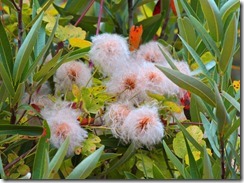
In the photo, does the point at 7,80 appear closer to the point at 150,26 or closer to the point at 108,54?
the point at 108,54

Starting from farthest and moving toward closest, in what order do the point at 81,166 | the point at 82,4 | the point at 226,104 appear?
1. the point at 82,4
2. the point at 226,104
3. the point at 81,166

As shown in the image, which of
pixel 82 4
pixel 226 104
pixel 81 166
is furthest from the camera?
pixel 82 4

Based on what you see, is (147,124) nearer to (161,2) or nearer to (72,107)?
(72,107)

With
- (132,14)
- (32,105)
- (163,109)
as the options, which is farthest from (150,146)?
(132,14)

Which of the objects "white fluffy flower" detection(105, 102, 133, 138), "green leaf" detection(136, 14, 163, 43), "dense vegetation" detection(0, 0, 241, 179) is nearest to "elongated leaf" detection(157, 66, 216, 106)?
"dense vegetation" detection(0, 0, 241, 179)

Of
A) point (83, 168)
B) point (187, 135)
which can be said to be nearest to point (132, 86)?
point (187, 135)

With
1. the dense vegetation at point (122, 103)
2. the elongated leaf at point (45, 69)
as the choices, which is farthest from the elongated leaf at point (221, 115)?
the elongated leaf at point (45, 69)

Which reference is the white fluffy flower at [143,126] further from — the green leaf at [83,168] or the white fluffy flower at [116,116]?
the green leaf at [83,168]

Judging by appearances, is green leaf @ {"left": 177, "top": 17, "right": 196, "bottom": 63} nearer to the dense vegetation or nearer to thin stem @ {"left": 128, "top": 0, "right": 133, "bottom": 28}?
the dense vegetation
